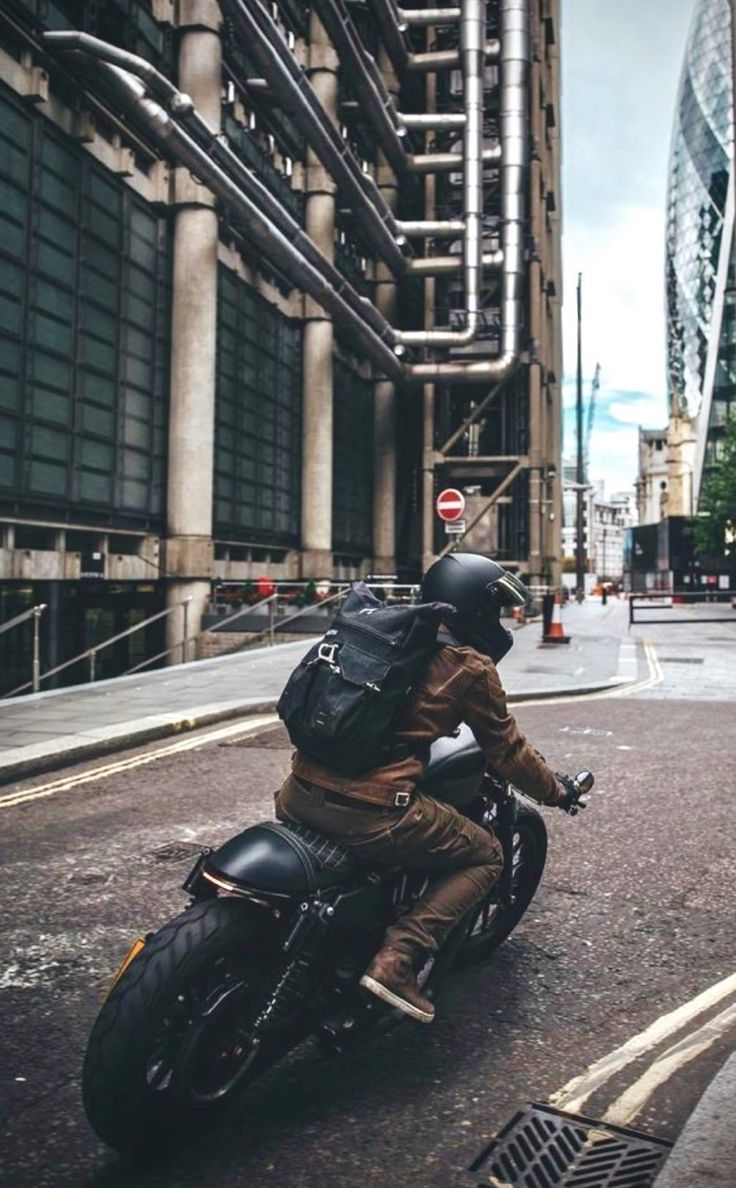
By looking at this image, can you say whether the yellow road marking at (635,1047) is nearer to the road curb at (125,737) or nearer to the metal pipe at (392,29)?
the road curb at (125,737)

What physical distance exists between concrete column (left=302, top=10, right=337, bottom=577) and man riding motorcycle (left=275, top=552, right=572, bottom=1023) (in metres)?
29.0

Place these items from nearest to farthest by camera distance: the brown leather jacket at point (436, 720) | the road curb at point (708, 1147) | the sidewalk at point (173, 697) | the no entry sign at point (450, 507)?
the road curb at point (708, 1147), the brown leather jacket at point (436, 720), the sidewalk at point (173, 697), the no entry sign at point (450, 507)

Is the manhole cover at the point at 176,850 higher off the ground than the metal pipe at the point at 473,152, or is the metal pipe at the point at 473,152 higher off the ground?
the metal pipe at the point at 473,152

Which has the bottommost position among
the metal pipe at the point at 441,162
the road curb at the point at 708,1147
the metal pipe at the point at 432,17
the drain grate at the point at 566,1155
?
the drain grate at the point at 566,1155

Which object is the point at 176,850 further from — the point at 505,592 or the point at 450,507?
the point at 450,507

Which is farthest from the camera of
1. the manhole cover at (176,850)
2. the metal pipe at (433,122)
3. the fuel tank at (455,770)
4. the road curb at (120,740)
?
the metal pipe at (433,122)

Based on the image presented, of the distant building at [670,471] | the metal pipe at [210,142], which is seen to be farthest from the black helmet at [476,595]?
the distant building at [670,471]

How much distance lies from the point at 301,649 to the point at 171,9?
16565mm

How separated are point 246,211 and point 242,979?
2370 cm

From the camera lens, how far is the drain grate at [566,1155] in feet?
7.62

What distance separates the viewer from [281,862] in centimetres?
257

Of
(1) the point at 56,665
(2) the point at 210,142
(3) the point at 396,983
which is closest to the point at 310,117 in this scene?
(2) the point at 210,142

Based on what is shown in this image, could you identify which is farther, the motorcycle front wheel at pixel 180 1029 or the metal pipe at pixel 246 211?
the metal pipe at pixel 246 211

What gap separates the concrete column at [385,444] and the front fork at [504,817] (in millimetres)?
37944
